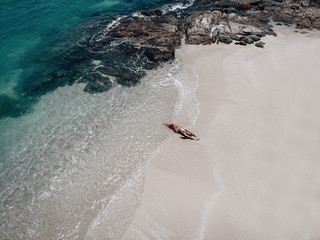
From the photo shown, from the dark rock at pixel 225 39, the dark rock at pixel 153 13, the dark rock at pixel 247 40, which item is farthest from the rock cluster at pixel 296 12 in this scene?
the dark rock at pixel 153 13

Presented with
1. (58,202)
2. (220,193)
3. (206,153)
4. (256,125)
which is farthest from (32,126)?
(256,125)

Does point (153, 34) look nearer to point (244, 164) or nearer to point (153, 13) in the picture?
point (153, 13)

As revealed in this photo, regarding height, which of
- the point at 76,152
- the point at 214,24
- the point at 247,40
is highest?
the point at 214,24

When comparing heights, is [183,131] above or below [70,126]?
above

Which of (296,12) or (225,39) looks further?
(296,12)

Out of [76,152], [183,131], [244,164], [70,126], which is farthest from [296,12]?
[76,152]

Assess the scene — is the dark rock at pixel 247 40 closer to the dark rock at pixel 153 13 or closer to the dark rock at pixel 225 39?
the dark rock at pixel 225 39
